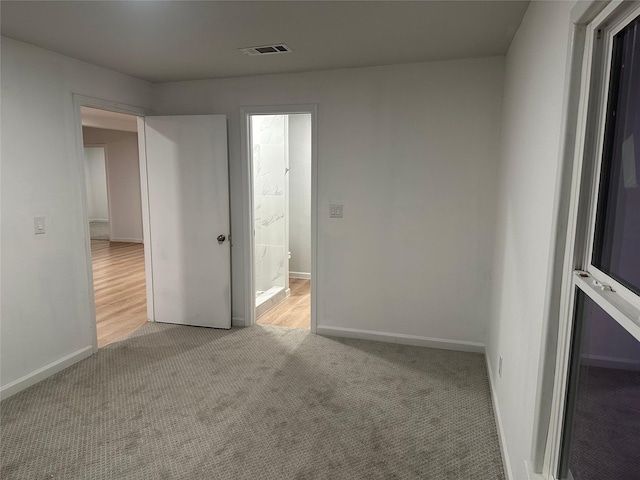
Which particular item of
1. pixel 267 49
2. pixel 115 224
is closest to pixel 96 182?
pixel 115 224

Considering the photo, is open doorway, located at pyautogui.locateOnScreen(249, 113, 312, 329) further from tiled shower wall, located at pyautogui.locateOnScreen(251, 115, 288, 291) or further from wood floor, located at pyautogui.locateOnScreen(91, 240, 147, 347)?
wood floor, located at pyautogui.locateOnScreen(91, 240, 147, 347)

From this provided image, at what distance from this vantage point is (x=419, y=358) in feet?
11.1

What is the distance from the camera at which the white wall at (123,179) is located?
875 centimetres

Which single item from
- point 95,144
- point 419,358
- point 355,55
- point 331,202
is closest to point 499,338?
point 419,358

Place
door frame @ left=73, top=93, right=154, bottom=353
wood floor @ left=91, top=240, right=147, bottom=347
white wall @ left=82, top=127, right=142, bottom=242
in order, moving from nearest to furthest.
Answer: door frame @ left=73, top=93, right=154, bottom=353 → wood floor @ left=91, top=240, right=147, bottom=347 → white wall @ left=82, top=127, right=142, bottom=242

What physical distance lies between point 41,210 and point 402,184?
271 cm

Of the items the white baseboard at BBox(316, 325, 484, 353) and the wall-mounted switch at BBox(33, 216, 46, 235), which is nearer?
the wall-mounted switch at BBox(33, 216, 46, 235)

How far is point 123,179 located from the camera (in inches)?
349

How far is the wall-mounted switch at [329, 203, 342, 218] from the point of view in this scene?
12.0 feet

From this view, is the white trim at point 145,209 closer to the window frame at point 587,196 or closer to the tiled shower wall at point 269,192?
the tiled shower wall at point 269,192

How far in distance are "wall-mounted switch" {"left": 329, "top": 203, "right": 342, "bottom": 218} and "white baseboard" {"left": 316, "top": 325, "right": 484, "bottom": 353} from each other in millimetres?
1036

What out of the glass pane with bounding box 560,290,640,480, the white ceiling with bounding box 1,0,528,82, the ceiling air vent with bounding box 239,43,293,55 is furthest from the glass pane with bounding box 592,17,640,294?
the ceiling air vent with bounding box 239,43,293,55

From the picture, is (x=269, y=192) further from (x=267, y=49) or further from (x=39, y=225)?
(x=39, y=225)

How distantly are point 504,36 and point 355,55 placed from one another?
3.25 feet
